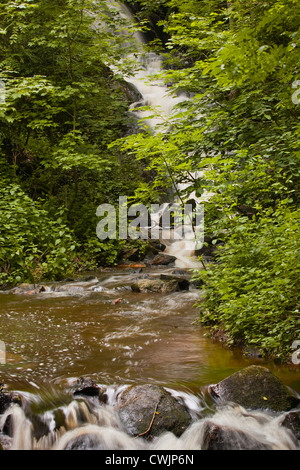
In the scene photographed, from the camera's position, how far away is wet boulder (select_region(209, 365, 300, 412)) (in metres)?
2.99

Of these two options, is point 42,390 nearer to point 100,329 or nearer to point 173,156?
point 100,329

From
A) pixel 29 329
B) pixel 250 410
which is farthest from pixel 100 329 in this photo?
pixel 250 410

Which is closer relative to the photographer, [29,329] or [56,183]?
[29,329]

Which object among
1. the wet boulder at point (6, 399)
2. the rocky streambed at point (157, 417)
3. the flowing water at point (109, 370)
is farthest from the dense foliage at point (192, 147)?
the wet boulder at point (6, 399)

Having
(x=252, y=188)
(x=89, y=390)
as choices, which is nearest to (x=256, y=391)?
(x=89, y=390)

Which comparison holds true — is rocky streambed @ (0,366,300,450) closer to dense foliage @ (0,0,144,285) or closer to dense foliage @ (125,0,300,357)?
dense foliage @ (125,0,300,357)

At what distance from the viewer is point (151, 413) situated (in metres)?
2.87

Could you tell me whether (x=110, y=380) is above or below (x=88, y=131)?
below

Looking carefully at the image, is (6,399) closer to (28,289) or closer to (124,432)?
(124,432)

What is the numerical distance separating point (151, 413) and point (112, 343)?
1.69 m

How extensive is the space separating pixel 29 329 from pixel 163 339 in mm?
1797

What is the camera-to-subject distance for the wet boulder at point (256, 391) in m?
2.99
